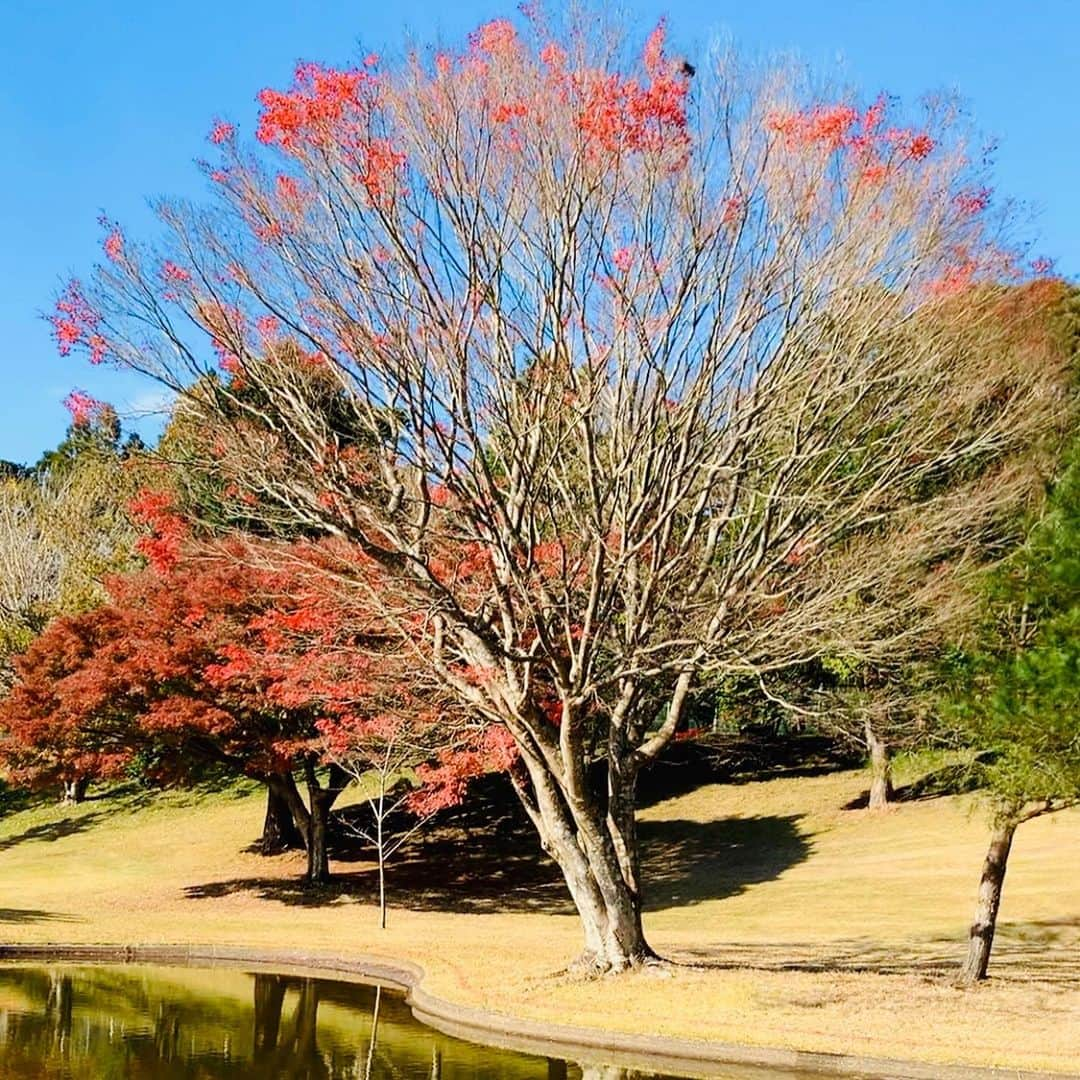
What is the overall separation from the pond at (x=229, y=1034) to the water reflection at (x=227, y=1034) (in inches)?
Result: 0.5

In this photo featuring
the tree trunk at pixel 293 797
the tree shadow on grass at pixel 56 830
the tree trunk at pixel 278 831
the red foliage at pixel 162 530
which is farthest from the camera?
the tree shadow on grass at pixel 56 830

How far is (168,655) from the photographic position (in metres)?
23.1

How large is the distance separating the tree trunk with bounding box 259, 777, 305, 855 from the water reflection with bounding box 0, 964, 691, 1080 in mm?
14024

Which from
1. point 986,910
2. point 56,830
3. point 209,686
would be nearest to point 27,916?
point 209,686

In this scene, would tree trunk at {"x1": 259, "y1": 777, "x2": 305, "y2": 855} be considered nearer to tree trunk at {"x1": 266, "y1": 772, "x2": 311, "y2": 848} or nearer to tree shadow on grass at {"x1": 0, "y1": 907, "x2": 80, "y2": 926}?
tree trunk at {"x1": 266, "y1": 772, "x2": 311, "y2": 848}

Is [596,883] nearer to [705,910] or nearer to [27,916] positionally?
[705,910]

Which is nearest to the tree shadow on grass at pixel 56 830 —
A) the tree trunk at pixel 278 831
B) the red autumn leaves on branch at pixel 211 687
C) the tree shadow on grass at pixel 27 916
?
the tree trunk at pixel 278 831

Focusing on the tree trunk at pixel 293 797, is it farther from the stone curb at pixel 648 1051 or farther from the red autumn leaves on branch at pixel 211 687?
the stone curb at pixel 648 1051

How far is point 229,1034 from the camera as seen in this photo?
37.6ft

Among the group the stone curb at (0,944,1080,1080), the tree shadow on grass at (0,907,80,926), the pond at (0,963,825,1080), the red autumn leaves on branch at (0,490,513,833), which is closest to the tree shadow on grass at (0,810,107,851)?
the red autumn leaves on branch at (0,490,513,833)

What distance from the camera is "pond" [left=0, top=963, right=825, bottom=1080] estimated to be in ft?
32.3

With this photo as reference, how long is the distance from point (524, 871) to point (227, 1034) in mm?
17033

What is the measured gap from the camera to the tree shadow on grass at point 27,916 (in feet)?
65.7

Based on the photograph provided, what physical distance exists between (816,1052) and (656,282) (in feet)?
22.6
